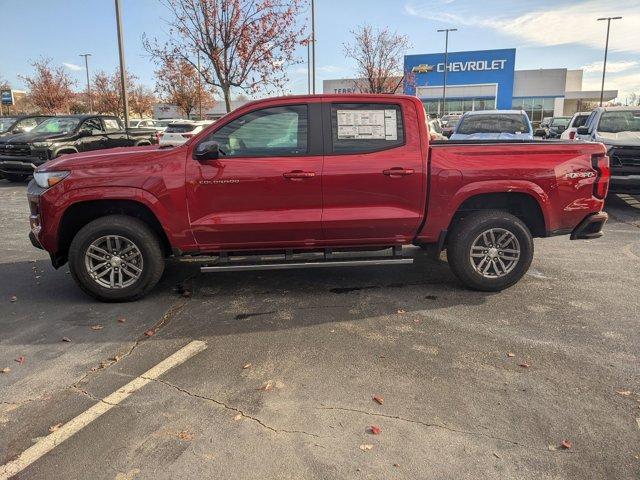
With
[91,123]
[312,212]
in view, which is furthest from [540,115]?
[312,212]

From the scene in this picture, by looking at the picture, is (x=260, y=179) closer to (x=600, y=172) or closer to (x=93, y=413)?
(x=93, y=413)

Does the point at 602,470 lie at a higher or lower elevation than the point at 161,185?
lower

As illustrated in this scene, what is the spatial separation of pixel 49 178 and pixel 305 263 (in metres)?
2.51

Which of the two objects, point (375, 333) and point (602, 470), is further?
point (375, 333)

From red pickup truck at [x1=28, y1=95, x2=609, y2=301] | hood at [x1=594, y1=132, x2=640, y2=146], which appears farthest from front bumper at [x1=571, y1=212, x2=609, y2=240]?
hood at [x1=594, y1=132, x2=640, y2=146]

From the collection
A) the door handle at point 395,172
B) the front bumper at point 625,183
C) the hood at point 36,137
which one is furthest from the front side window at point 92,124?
Result: the front bumper at point 625,183

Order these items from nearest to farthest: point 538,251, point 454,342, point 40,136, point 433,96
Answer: point 454,342 → point 538,251 → point 40,136 → point 433,96

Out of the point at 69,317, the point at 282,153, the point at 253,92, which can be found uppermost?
the point at 253,92

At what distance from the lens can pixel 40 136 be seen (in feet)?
46.5

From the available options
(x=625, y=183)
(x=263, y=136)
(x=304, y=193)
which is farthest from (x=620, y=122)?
(x=263, y=136)

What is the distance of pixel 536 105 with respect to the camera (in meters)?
57.9

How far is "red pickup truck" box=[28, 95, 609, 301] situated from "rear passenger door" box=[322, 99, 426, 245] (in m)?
0.01

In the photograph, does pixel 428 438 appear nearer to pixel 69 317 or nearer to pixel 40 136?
pixel 69 317

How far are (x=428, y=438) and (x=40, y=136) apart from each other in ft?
47.1
